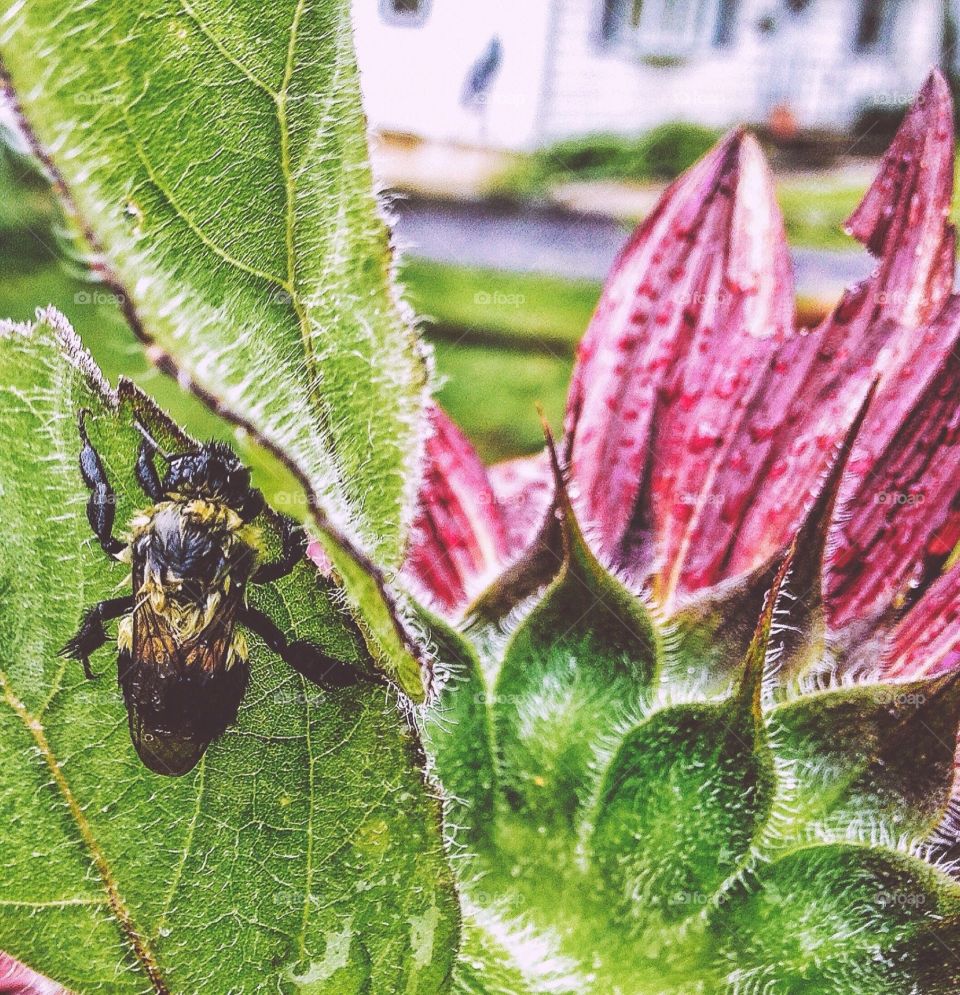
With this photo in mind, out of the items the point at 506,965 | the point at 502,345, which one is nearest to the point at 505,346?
the point at 502,345

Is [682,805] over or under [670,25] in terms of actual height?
under

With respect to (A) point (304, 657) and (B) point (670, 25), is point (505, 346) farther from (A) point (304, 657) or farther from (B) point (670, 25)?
(A) point (304, 657)

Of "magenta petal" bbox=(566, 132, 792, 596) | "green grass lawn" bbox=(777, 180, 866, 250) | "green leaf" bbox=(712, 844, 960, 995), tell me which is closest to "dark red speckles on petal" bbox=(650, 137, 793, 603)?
"magenta petal" bbox=(566, 132, 792, 596)

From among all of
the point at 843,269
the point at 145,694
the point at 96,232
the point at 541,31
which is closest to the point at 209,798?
the point at 145,694

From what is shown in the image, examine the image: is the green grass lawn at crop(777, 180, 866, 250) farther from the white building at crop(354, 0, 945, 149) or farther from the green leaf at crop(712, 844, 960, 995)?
the green leaf at crop(712, 844, 960, 995)

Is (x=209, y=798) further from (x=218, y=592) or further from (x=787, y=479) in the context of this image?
(x=787, y=479)

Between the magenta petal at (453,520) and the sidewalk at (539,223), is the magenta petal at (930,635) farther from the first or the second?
the sidewalk at (539,223)

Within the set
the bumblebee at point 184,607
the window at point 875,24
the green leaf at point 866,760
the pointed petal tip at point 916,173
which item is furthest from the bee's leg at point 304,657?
the window at point 875,24
